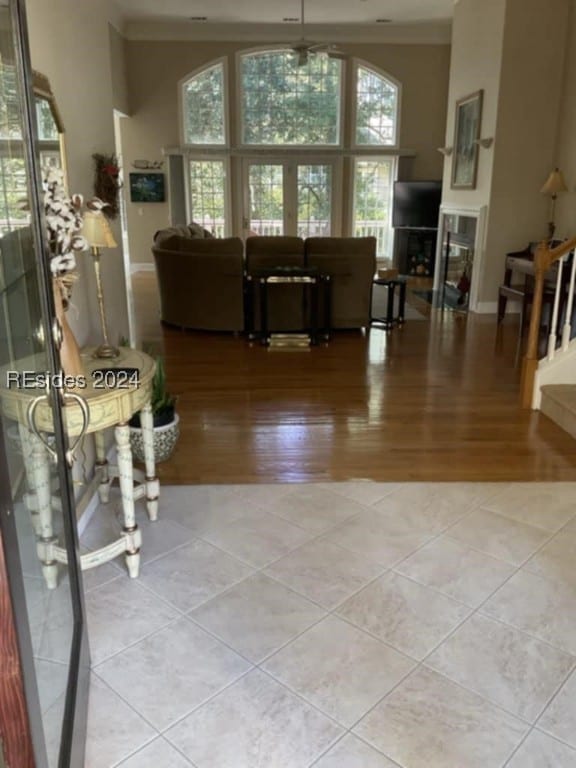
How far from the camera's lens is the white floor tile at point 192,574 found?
2.33 metres

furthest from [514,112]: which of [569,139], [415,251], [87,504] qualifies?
[87,504]

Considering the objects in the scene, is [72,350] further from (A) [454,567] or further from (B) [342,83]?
(B) [342,83]

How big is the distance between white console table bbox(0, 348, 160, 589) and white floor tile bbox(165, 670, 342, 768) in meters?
0.61

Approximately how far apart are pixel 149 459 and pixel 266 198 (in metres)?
10.0

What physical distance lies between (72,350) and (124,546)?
772 millimetres

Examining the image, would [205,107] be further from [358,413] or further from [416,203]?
[358,413]

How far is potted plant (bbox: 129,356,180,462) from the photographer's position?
3191mm

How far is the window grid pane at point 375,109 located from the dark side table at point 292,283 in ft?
21.1

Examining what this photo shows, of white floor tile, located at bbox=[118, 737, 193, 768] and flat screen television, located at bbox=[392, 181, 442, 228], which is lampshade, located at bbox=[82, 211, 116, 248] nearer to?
white floor tile, located at bbox=[118, 737, 193, 768]

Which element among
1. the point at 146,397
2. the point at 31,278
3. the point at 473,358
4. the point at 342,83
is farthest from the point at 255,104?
the point at 31,278

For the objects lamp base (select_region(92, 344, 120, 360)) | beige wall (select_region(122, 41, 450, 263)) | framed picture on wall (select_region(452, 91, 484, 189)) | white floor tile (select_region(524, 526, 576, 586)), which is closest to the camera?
white floor tile (select_region(524, 526, 576, 586))

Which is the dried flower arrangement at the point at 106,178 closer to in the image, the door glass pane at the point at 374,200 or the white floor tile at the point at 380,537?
the white floor tile at the point at 380,537

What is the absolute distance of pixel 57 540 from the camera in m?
1.65

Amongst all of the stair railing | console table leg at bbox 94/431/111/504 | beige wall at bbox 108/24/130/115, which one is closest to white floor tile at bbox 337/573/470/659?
console table leg at bbox 94/431/111/504
